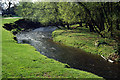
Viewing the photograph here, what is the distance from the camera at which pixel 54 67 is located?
1778 cm

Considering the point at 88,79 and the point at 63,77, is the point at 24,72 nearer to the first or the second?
the point at 63,77

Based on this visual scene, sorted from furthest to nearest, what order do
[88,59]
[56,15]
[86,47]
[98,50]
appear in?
[56,15]
[86,47]
[98,50]
[88,59]

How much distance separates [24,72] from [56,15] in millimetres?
38581

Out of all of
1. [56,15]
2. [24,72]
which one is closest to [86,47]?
[24,72]

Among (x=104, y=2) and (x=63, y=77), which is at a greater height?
(x=104, y=2)

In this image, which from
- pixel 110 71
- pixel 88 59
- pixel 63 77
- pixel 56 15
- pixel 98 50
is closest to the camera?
pixel 63 77

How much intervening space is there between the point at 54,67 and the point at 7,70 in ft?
20.2

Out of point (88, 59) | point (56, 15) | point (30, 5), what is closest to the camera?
point (88, 59)

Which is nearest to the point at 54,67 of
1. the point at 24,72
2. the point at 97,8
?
the point at 24,72

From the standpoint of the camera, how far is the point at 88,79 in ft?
50.4

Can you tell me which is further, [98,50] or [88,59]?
[98,50]

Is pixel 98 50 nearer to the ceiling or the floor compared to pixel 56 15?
nearer to the floor

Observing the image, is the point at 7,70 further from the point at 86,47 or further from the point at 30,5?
the point at 30,5

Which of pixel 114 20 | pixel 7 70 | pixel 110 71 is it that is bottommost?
pixel 110 71
